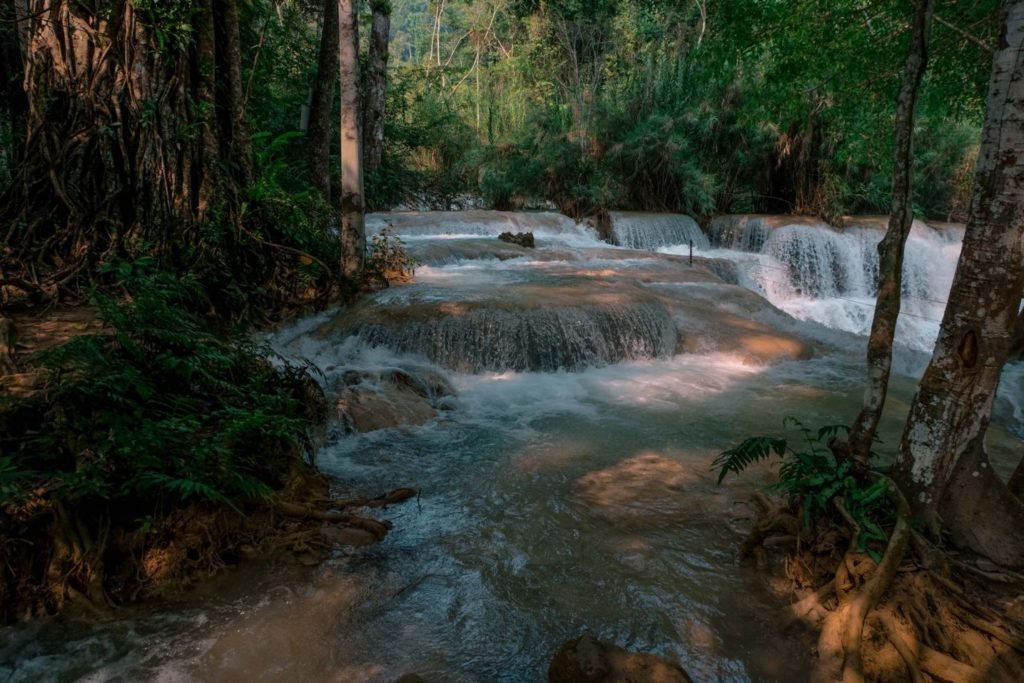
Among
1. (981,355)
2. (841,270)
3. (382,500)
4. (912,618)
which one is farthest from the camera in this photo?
A: (841,270)

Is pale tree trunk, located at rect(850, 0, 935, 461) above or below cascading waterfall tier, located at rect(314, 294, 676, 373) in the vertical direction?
above

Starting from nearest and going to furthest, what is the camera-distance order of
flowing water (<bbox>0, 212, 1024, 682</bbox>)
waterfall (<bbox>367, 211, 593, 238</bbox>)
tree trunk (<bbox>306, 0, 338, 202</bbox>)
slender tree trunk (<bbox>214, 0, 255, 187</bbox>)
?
flowing water (<bbox>0, 212, 1024, 682</bbox>) < slender tree trunk (<bbox>214, 0, 255, 187</bbox>) < tree trunk (<bbox>306, 0, 338, 202</bbox>) < waterfall (<bbox>367, 211, 593, 238</bbox>)

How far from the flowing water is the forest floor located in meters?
0.11

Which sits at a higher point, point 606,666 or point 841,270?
point 841,270

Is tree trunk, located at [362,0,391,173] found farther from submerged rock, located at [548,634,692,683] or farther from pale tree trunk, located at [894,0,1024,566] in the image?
submerged rock, located at [548,634,692,683]

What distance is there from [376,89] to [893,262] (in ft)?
46.3

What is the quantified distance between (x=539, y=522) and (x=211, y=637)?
1.82 m

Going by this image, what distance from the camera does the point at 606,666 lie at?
228cm

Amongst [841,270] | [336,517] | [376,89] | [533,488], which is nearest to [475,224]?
[376,89]

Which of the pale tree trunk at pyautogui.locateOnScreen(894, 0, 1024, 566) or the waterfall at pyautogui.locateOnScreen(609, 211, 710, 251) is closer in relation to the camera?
the pale tree trunk at pyautogui.locateOnScreen(894, 0, 1024, 566)

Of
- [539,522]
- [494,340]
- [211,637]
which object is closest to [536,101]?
[494,340]

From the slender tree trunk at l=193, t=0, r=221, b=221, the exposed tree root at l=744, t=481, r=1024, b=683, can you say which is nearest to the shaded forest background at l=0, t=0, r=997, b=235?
the slender tree trunk at l=193, t=0, r=221, b=221

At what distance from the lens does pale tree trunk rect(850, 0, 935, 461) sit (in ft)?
10.2

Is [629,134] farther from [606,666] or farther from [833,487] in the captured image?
[606,666]
